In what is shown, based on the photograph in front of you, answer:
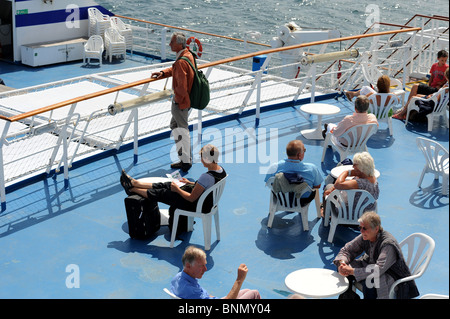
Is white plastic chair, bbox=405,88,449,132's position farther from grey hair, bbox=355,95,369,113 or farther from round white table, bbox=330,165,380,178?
round white table, bbox=330,165,380,178

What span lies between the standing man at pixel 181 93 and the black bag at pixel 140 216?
67.7 inches

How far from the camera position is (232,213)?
7367mm

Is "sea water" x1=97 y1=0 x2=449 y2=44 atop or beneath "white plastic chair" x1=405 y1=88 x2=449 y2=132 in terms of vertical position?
beneath

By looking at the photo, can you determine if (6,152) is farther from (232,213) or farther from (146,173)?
(232,213)

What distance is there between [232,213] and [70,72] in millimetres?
8300

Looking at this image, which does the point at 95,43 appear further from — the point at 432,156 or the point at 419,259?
the point at 419,259

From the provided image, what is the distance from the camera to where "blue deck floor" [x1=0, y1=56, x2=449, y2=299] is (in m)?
6.02

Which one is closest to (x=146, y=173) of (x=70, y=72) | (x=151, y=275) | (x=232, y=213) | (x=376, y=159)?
(x=232, y=213)

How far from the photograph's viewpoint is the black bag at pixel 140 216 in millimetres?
6594

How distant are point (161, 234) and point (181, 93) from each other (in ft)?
6.33

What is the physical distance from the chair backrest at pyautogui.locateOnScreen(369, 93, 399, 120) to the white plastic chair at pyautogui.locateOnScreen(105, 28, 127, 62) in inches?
305

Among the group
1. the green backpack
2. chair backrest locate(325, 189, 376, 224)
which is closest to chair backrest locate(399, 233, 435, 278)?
chair backrest locate(325, 189, 376, 224)

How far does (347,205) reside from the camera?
657 cm

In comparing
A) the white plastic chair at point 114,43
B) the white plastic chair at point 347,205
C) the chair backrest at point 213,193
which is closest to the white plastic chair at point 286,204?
the white plastic chair at point 347,205
